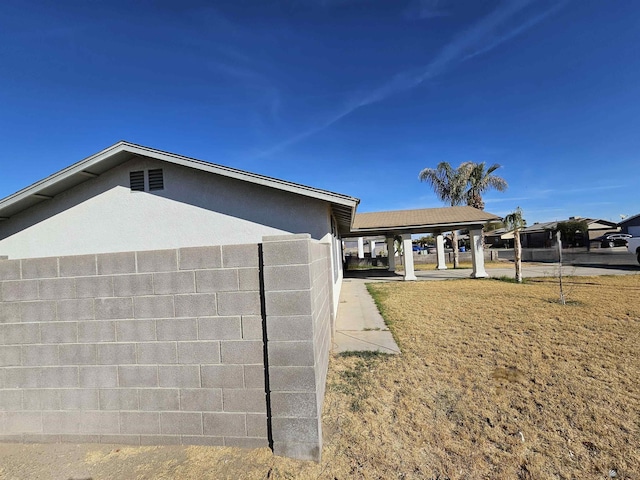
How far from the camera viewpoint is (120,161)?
7844mm

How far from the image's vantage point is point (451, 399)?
3.58m

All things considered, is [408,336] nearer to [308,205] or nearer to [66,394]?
[308,205]

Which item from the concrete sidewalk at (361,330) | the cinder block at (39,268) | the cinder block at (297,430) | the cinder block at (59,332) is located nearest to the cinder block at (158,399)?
the cinder block at (59,332)

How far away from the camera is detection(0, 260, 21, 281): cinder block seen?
3000 millimetres

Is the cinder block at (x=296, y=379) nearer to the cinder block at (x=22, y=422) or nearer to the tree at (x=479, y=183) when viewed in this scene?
the cinder block at (x=22, y=422)

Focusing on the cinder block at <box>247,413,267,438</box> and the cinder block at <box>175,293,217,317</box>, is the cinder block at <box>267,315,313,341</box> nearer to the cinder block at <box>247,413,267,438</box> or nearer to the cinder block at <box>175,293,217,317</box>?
the cinder block at <box>175,293,217,317</box>

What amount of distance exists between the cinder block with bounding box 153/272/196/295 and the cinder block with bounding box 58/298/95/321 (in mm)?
672

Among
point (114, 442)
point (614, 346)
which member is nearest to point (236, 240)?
point (114, 442)

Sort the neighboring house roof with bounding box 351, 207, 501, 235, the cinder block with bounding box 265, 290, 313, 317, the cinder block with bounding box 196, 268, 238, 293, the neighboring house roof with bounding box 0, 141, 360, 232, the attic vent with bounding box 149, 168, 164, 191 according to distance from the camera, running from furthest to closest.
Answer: the neighboring house roof with bounding box 351, 207, 501, 235
the attic vent with bounding box 149, 168, 164, 191
the neighboring house roof with bounding box 0, 141, 360, 232
the cinder block with bounding box 196, 268, 238, 293
the cinder block with bounding box 265, 290, 313, 317

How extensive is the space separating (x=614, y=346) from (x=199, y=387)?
6.10 metres

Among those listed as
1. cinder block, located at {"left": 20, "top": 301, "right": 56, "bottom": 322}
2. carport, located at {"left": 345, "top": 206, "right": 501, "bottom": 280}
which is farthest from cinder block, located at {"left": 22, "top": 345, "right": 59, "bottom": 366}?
carport, located at {"left": 345, "top": 206, "right": 501, "bottom": 280}

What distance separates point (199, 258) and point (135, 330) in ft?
2.93

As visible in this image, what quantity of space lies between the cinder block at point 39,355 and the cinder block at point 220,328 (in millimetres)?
1447

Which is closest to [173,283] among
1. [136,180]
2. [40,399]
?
[40,399]
